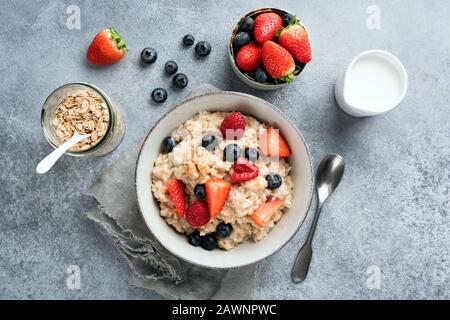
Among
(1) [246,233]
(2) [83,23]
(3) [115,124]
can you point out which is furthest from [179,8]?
(1) [246,233]

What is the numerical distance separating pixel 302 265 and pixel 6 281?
1368mm

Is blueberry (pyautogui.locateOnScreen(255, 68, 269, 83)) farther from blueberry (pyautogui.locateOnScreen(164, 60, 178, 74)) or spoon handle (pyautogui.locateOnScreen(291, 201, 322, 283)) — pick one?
spoon handle (pyautogui.locateOnScreen(291, 201, 322, 283))

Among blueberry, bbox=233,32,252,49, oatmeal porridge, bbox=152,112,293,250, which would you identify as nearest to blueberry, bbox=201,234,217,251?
oatmeal porridge, bbox=152,112,293,250

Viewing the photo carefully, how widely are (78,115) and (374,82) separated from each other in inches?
51.1

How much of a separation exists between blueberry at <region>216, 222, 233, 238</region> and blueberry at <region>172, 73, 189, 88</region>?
684 millimetres

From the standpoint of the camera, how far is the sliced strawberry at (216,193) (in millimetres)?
1848

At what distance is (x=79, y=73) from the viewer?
2.31 meters


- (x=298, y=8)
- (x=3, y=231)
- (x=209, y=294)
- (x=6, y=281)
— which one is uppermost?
(x=298, y=8)

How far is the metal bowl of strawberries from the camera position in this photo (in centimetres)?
203

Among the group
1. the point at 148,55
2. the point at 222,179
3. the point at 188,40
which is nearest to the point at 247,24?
the point at 188,40

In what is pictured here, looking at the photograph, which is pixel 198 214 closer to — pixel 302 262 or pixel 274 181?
pixel 274 181

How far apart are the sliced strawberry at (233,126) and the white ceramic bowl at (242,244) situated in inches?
3.4

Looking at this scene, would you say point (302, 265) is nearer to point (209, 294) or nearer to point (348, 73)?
point (209, 294)

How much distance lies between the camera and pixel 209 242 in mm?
1985
